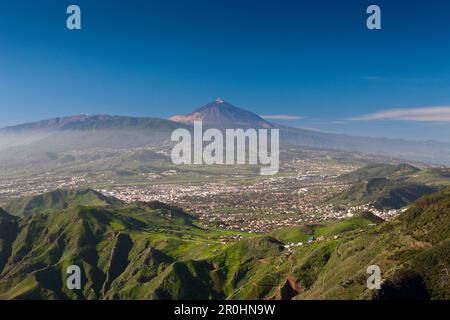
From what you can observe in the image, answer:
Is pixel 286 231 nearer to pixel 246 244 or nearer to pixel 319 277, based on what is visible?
pixel 246 244

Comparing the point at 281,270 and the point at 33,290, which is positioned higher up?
the point at 281,270

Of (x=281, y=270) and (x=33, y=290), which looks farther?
(x=33, y=290)

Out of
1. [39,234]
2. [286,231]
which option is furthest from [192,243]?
[39,234]

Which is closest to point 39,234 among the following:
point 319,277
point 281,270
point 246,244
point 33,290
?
point 33,290
